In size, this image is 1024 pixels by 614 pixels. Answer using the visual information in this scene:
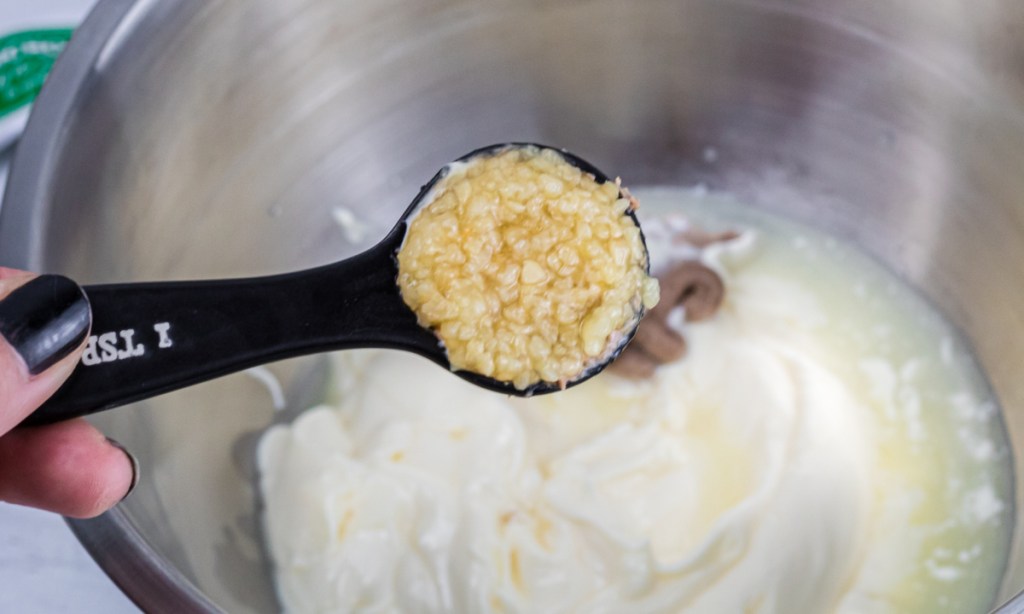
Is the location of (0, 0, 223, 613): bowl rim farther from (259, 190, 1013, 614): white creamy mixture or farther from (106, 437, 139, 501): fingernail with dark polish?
(259, 190, 1013, 614): white creamy mixture

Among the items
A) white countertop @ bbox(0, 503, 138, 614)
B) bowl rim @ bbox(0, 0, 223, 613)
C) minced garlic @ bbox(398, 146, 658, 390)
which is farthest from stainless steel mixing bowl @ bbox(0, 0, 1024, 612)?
minced garlic @ bbox(398, 146, 658, 390)

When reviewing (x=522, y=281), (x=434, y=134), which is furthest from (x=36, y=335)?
(x=434, y=134)

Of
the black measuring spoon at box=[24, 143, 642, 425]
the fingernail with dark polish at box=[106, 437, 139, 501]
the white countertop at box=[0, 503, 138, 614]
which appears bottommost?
the white countertop at box=[0, 503, 138, 614]

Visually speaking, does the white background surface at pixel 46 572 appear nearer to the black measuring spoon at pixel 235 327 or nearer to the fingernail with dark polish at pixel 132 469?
the fingernail with dark polish at pixel 132 469

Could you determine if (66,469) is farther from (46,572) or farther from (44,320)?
(46,572)

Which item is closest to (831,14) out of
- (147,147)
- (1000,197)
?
(1000,197)

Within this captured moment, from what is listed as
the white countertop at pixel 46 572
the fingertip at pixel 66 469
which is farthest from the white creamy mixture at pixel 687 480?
the fingertip at pixel 66 469
